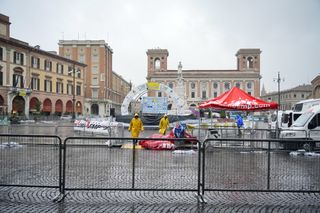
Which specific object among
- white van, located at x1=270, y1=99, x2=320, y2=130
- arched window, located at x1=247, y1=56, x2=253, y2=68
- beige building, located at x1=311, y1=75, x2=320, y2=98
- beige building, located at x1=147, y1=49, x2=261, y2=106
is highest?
arched window, located at x1=247, y1=56, x2=253, y2=68

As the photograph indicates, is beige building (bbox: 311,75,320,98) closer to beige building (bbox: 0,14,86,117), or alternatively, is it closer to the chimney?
beige building (bbox: 0,14,86,117)

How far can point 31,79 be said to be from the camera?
56938 millimetres

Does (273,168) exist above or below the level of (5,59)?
below

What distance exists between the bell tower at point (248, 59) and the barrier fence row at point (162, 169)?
111933mm

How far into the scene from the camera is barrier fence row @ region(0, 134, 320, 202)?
21.9ft

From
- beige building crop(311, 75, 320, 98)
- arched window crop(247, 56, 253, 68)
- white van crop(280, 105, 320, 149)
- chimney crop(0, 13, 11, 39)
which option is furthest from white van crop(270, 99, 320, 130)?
arched window crop(247, 56, 253, 68)

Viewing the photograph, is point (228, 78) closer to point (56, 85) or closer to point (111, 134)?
point (56, 85)

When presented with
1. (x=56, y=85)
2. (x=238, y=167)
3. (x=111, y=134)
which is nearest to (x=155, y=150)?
(x=238, y=167)

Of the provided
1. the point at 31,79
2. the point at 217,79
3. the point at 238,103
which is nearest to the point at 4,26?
the point at 31,79

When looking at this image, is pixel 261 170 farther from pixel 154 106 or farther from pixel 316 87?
pixel 316 87

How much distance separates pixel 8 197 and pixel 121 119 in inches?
1119

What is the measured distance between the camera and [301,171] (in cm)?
675

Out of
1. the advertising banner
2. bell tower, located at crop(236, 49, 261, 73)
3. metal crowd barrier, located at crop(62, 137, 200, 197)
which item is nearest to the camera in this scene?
metal crowd barrier, located at crop(62, 137, 200, 197)

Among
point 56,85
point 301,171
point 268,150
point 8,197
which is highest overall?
point 56,85
